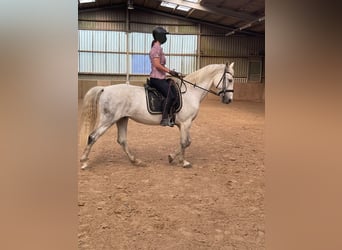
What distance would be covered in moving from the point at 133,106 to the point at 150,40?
10.5m

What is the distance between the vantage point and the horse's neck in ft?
14.2

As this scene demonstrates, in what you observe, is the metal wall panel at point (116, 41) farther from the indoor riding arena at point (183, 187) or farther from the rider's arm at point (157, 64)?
the rider's arm at point (157, 64)

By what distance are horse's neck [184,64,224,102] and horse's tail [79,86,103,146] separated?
111cm

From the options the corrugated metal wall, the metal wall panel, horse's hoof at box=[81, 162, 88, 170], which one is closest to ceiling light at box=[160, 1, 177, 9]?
the corrugated metal wall

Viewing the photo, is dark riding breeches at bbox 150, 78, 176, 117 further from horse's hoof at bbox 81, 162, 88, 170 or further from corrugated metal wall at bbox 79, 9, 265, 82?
corrugated metal wall at bbox 79, 9, 265, 82

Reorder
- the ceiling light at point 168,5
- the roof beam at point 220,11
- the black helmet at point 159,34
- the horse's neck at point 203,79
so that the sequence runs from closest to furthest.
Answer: the black helmet at point 159,34, the horse's neck at point 203,79, the roof beam at point 220,11, the ceiling light at point 168,5

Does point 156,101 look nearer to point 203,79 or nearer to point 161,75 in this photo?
point 161,75

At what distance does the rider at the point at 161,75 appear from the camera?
152 inches

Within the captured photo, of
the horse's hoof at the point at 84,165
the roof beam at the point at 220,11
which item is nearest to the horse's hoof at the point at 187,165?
the horse's hoof at the point at 84,165

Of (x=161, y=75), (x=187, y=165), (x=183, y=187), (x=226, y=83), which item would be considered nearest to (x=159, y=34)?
(x=161, y=75)

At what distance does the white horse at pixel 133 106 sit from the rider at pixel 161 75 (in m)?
0.14

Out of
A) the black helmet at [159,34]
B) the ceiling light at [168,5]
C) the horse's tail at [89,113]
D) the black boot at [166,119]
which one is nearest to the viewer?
the black helmet at [159,34]
